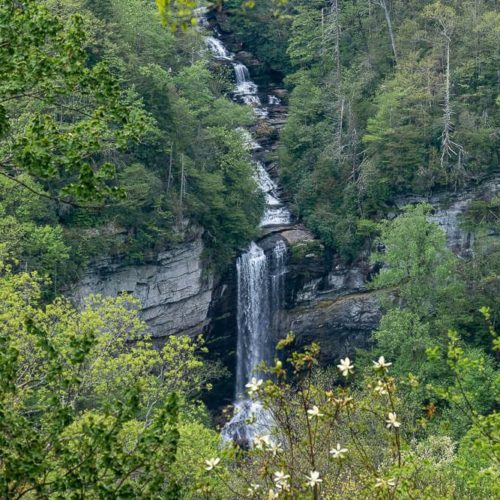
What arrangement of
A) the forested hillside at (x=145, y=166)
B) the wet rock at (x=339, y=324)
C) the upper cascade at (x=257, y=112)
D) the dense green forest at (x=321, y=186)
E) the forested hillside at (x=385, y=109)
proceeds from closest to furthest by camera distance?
the dense green forest at (x=321, y=186) < the forested hillside at (x=145, y=166) < the wet rock at (x=339, y=324) < the forested hillside at (x=385, y=109) < the upper cascade at (x=257, y=112)

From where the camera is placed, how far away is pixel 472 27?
112 feet

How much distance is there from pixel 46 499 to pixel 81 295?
23.0 metres

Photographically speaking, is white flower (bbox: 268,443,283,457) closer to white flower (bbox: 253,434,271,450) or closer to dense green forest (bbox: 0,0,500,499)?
white flower (bbox: 253,434,271,450)

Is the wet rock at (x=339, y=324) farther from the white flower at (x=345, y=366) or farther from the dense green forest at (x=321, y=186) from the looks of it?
the white flower at (x=345, y=366)

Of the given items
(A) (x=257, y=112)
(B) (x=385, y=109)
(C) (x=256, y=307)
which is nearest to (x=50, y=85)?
(C) (x=256, y=307)

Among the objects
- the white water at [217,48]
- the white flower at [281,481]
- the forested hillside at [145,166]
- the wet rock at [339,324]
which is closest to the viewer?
the white flower at [281,481]

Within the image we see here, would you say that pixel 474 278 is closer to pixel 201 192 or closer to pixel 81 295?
pixel 201 192

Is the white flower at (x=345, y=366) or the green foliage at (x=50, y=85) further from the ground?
the green foliage at (x=50, y=85)

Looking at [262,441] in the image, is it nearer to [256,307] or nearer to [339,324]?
[339,324]

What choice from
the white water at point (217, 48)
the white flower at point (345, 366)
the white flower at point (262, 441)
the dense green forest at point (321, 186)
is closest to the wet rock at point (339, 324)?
the dense green forest at point (321, 186)

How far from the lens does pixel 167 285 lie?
1212 inches

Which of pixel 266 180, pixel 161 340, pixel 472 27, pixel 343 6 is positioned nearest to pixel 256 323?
pixel 161 340

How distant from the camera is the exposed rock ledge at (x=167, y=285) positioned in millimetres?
29125

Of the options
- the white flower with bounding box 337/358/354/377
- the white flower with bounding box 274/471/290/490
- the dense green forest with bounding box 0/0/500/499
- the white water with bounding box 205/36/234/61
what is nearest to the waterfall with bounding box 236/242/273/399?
the dense green forest with bounding box 0/0/500/499
